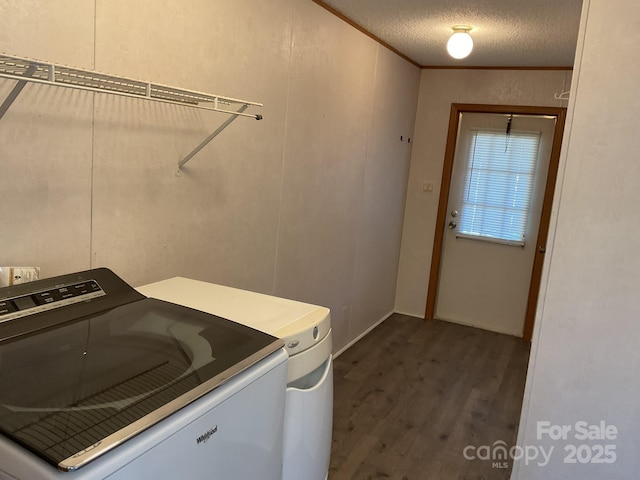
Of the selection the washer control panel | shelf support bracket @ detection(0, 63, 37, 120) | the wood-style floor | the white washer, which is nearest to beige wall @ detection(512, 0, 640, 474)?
the wood-style floor

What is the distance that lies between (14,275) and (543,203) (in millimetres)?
4032

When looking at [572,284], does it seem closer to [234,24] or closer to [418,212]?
[234,24]

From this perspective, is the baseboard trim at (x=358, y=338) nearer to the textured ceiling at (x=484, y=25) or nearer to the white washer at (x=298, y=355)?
the white washer at (x=298, y=355)

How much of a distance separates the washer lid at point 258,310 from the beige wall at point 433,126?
3.26m

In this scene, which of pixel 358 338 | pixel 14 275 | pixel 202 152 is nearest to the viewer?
pixel 14 275

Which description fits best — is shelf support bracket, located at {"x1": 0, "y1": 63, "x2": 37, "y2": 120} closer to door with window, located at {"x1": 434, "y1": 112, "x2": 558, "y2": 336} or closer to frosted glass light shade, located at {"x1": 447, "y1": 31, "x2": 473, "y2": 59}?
frosted glass light shade, located at {"x1": 447, "y1": 31, "x2": 473, "y2": 59}

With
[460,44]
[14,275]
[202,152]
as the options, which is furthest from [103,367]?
[460,44]

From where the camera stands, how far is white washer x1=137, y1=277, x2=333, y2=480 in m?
1.42

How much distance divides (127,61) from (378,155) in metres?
2.49

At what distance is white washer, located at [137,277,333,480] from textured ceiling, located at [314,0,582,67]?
196 centimetres

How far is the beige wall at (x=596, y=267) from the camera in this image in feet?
5.80

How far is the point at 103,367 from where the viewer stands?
1068mm

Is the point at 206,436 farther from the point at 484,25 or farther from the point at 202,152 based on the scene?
the point at 484,25

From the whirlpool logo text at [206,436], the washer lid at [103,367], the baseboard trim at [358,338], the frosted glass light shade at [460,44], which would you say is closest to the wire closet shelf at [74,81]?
the washer lid at [103,367]
